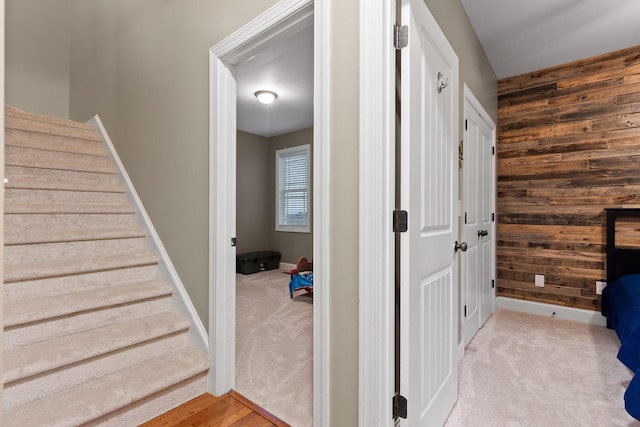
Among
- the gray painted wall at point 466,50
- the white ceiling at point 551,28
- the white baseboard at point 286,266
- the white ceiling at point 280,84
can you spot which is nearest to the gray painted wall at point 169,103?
the white ceiling at point 280,84

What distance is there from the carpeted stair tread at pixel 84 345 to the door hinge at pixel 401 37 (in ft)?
6.66

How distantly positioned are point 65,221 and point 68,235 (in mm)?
219

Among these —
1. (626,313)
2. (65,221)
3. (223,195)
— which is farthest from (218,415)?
(626,313)

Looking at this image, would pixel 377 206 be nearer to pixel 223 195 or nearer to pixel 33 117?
pixel 223 195

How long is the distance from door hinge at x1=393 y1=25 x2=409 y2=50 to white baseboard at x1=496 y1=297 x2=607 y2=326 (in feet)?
11.0

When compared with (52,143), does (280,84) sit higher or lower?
higher

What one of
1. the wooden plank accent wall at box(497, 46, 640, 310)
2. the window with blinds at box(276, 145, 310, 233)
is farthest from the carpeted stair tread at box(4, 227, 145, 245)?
the wooden plank accent wall at box(497, 46, 640, 310)

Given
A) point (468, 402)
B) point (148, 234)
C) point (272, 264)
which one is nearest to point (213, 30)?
point (148, 234)

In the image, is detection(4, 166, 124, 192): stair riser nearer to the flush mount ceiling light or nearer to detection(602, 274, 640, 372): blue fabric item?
the flush mount ceiling light

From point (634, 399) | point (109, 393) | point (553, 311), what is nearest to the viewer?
point (634, 399)

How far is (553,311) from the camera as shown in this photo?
10.7 feet

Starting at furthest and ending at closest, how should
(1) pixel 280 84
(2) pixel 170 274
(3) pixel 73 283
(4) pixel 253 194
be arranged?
(4) pixel 253 194, (1) pixel 280 84, (2) pixel 170 274, (3) pixel 73 283

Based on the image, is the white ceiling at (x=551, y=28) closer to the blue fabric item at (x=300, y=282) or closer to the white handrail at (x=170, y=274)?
the white handrail at (x=170, y=274)

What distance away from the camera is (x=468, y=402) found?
181 cm
